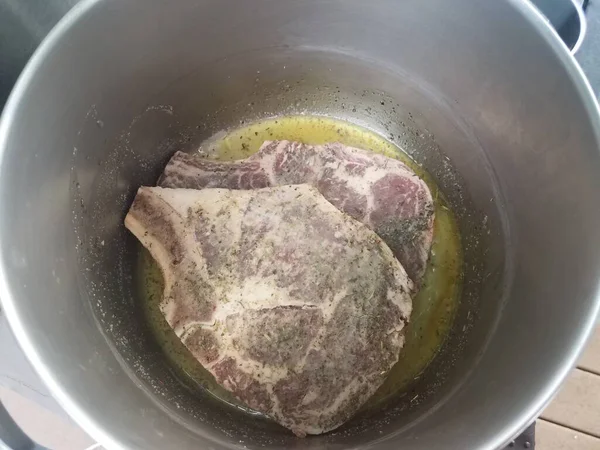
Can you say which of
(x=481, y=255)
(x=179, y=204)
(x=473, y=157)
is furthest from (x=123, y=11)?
(x=481, y=255)

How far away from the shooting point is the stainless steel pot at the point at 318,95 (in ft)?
2.68

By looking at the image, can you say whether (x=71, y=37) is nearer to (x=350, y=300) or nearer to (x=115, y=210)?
(x=115, y=210)

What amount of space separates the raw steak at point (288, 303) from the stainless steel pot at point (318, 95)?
88 millimetres

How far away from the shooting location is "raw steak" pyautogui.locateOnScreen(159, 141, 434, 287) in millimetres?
1225

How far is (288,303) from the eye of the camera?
1.06 meters

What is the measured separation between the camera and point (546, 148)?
0.95 metres

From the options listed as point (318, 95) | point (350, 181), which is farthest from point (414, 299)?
point (318, 95)

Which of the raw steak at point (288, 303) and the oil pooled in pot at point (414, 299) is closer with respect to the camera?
the raw steak at point (288, 303)

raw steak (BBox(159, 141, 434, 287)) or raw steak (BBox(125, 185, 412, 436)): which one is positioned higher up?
raw steak (BBox(159, 141, 434, 287))

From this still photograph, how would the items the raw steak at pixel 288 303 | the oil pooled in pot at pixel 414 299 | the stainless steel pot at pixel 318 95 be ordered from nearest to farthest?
the stainless steel pot at pixel 318 95 < the raw steak at pixel 288 303 < the oil pooled in pot at pixel 414 299

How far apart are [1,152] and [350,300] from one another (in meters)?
0.67

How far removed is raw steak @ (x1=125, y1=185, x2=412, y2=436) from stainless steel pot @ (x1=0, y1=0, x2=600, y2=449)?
0.09 m

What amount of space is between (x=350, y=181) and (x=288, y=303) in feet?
1.15

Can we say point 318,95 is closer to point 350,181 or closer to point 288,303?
point 350,181
